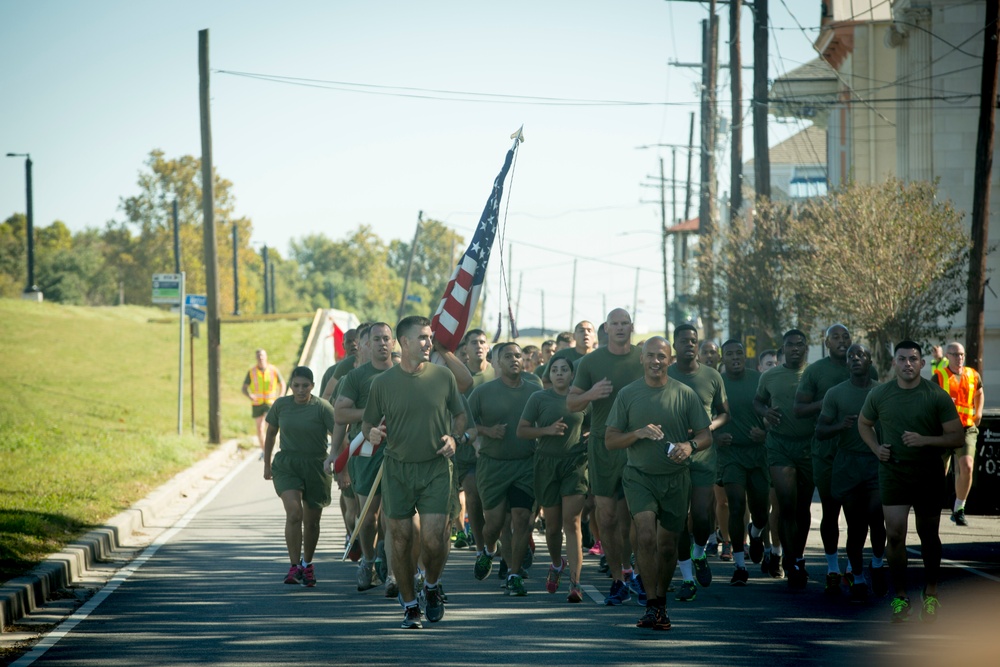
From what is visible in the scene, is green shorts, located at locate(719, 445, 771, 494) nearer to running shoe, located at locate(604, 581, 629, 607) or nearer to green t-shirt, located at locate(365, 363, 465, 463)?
running shoe, located at locate(604, 581, 629, 607)

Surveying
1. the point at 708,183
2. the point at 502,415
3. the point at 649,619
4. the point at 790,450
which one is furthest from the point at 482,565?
the point at 708,183

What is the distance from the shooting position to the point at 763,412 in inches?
444

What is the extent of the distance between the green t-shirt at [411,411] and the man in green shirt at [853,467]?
10.6ft

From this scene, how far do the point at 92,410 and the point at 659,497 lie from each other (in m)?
25.9

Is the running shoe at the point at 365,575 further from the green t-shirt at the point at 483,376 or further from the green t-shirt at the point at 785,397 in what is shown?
the green t-shirt at the point at 785,397

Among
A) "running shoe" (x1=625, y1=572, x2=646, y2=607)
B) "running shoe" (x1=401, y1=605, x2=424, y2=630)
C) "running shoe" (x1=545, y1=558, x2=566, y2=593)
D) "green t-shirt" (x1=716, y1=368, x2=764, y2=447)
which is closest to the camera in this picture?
"running shoe" (x1=401, y1=605, x2=424, y2=630)

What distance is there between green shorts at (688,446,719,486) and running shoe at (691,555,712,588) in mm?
941

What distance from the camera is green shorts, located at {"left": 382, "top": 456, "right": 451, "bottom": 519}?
9031mm

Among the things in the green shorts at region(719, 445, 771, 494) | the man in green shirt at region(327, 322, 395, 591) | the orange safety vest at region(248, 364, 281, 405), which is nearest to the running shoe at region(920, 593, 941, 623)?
the green shorts at region(719, 445, 771, 494)

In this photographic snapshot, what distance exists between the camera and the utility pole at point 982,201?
19.2 metres

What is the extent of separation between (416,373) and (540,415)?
184 cm

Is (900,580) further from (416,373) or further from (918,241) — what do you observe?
(918,241)

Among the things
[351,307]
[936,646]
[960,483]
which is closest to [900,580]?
[936,646]

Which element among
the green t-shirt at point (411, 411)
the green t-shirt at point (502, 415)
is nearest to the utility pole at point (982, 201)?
the green t-shirt at point (502, 415)
